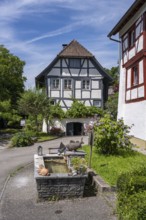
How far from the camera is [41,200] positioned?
809 cm

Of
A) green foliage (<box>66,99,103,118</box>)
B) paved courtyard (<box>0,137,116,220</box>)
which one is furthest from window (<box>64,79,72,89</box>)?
paved courtyard (<box>0,137,116,220</box>)

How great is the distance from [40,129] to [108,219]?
83.8 ft

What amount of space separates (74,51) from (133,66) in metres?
15.1

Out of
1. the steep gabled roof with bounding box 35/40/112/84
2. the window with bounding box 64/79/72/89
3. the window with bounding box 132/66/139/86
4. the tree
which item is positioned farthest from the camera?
the tree

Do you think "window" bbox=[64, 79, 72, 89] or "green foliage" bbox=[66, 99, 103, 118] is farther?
→ "window" bbox=[64, 79, 72, 89]

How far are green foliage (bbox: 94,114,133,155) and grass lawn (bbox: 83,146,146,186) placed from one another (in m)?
0.40

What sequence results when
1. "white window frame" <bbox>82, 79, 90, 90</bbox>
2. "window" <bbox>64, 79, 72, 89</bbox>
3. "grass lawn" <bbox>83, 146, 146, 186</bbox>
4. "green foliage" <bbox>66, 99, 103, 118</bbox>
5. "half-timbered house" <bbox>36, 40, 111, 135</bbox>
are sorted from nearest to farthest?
"grass lawn" <bbox>83, 146, 146, 186</bbox>, "green foliage" <bbox>66, 99, 103, 118</bbox>, "half-timbered house" <bbox>36, 40, 111, 135</bbox>, "window" <bbox>64, 79, 72, 89</bbox>, "white window frame" <bbox>82, 79, 90, 90</bbox>

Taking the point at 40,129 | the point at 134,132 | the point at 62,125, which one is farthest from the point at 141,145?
the point at 40,129

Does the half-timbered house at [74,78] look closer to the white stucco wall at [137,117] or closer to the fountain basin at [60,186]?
the white stucco wall at [137,117]

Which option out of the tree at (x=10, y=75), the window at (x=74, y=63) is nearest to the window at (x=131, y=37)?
the window at (x=74, y=63)

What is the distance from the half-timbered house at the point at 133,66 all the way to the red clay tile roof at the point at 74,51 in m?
10.4

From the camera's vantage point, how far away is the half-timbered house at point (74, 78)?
104ft

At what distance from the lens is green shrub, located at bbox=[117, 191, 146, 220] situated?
4.81 m

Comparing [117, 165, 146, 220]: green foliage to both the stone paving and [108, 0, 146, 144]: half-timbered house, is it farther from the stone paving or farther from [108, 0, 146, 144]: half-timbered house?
[108, 0, 146, 144]: half-timbered house
